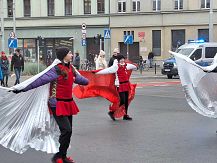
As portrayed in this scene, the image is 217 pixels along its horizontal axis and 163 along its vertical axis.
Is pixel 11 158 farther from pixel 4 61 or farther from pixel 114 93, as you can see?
pixel 4 61

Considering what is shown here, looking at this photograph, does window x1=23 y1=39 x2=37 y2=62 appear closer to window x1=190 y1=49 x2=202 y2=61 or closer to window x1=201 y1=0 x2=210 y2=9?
window x1=201 y1=0 x2=210 y2=9

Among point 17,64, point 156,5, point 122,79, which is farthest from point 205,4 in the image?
point 122,79

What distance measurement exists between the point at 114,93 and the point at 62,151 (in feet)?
18.6

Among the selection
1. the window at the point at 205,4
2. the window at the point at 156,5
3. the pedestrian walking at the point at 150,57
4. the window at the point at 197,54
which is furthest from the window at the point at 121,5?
the window at the point at 197,54

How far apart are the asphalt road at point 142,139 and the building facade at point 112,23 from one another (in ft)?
111

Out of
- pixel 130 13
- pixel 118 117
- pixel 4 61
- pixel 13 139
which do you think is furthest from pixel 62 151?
pixel 130 13

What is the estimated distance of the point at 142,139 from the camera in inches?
385

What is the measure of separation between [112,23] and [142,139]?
41.7m

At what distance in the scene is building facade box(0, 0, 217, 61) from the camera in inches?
1886

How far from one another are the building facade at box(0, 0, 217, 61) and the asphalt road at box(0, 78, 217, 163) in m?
33.9

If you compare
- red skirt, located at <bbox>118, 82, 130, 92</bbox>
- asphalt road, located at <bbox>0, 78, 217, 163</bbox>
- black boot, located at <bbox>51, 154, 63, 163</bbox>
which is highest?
red skirt, located at <bbox>118, 82, 130, 92</bbox>

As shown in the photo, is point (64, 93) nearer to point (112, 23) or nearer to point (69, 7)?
point (112, 23)

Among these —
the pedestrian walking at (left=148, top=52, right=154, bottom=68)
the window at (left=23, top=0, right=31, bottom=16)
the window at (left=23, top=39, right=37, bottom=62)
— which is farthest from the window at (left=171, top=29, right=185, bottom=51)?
the window at (left=23, top=0, right=31, bottom=16)

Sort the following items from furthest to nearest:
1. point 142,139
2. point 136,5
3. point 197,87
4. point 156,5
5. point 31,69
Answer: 1. point 136,5
2. point 156,5
3. point 31,69
4. point 197,87
5. point 142,139
